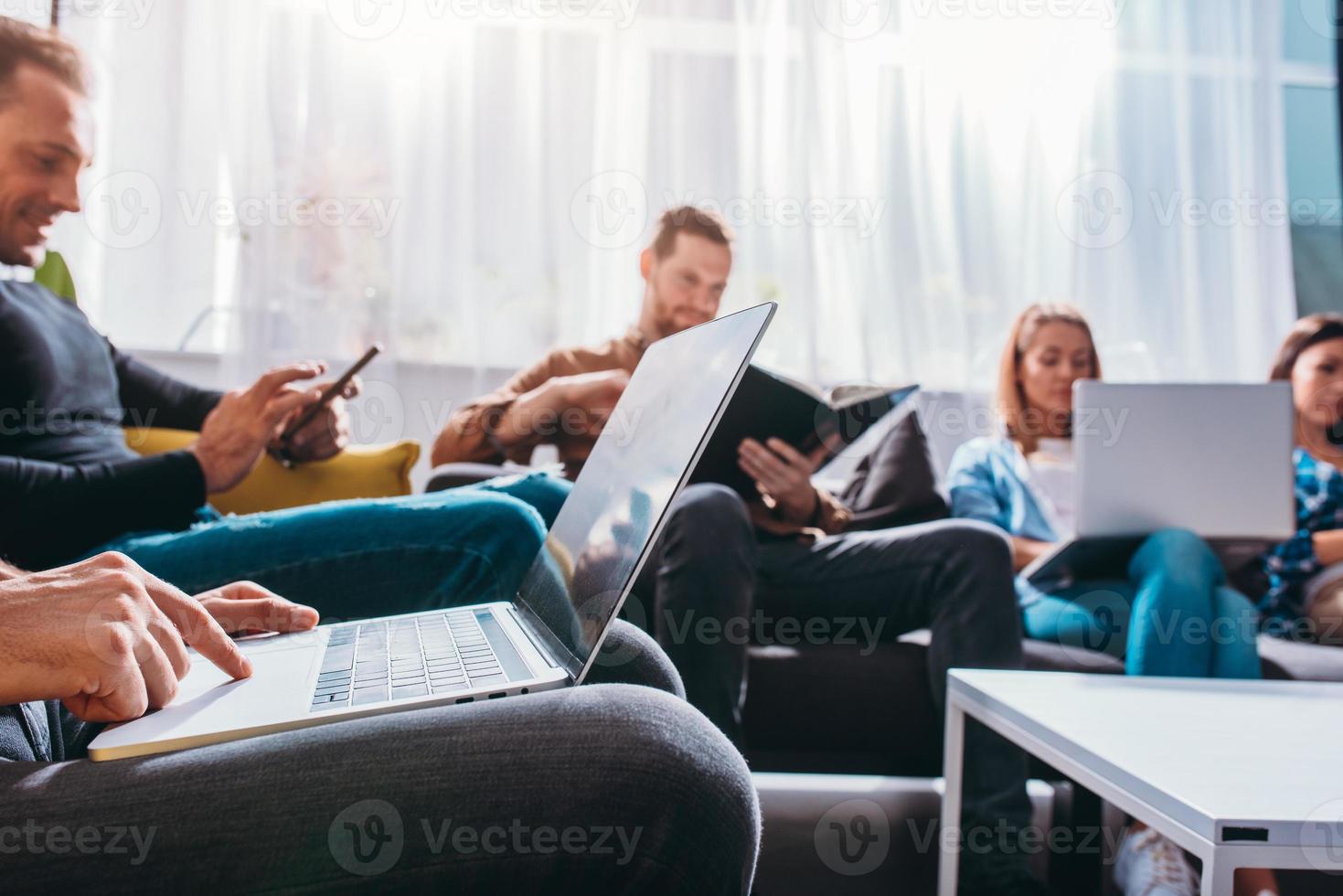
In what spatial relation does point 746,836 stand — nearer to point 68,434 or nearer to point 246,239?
point 68,434

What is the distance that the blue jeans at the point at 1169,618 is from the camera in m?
1.54

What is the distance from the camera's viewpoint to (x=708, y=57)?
2.78 metres

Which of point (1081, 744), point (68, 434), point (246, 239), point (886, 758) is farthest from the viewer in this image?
point (246, 239)

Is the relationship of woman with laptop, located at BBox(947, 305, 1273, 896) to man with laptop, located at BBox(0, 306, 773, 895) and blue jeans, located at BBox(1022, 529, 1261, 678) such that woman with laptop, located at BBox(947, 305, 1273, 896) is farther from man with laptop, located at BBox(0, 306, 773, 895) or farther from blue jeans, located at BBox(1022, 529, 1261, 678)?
man with laptop, located at BBox(0, 306, 773, 895)

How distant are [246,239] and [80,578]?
2.27 metres

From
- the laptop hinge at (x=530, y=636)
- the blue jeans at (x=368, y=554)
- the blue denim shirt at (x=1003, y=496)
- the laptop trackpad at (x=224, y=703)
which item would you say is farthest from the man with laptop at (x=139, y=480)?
the blue denim shirt at (x=1003, y=496)

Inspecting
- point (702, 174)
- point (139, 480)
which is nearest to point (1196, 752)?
point (139, 480)

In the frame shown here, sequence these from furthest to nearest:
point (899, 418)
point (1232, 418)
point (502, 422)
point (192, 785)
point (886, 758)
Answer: point (899, 418) < point (502, 422) < point (1232, 418) < point (886, 758) < point (192, 785)

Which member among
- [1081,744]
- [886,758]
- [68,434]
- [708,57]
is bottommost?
[886,758]

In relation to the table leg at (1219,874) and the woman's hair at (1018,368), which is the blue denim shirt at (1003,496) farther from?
the table leg at (1219,874)

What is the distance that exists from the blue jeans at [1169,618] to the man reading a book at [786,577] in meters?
0.22

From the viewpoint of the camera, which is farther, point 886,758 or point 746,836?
point 886,758

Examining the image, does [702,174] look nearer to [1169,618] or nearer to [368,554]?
[1169,618]

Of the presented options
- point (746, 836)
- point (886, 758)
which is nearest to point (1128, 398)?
point (886, 758)
